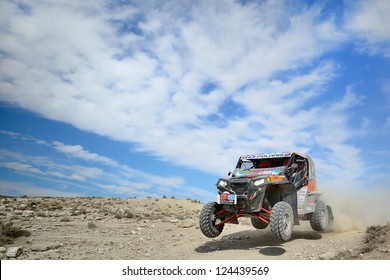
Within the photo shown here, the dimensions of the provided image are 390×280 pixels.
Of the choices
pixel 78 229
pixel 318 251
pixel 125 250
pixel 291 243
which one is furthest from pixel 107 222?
pixel 318 251

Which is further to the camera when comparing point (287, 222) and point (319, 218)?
point (319, 218)

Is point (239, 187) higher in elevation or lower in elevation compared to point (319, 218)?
higher

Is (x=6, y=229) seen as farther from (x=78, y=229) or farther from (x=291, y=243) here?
(x=291, y=243)

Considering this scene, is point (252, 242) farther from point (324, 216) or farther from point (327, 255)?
point (327, 255)

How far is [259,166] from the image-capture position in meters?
13.7

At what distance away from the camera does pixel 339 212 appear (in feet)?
55.1

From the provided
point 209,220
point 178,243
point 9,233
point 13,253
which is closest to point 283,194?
point 209,220

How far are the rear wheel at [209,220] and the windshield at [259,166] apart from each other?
1.76m

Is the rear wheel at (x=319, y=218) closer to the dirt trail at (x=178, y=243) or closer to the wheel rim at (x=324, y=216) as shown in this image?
the wheel rim at (x=324, y=216)

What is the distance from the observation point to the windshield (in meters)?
12.9

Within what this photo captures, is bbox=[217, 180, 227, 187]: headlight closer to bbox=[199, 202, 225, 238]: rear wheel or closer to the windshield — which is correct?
bbox=[199, 202, 225, 238]: rear wheel

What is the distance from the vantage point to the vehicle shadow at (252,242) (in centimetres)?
1163

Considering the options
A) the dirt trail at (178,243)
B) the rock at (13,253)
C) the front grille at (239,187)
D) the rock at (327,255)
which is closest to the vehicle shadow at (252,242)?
the dirt trail at (178,243)

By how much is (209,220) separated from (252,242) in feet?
8.67
